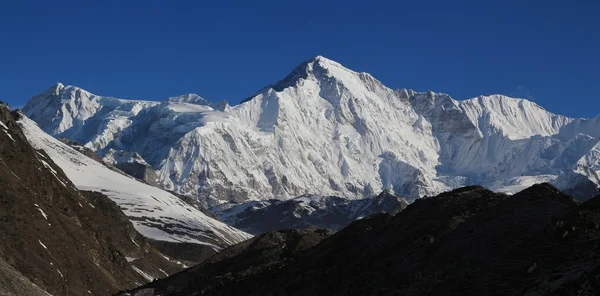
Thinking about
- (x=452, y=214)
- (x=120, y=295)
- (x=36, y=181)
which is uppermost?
(x=36, y=181)

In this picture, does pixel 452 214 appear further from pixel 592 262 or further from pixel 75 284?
pixel 75 284

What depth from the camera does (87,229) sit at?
619ft

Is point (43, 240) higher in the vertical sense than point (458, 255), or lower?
higher

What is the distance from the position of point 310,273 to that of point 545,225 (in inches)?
1124

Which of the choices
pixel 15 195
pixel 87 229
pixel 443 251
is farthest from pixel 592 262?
pixel 87 229

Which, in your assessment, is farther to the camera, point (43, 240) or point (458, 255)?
point (43, 240)

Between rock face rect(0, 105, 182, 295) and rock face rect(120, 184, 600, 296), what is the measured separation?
2332cm

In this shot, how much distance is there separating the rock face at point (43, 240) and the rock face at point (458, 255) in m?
23.3

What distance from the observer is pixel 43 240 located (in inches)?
5586

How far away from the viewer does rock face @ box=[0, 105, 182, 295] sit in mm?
124938

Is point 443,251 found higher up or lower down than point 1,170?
lower down

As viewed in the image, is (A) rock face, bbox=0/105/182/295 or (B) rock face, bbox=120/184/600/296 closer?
(B) rock face, bbox=120/184/600/296

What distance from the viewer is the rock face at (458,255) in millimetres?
59062

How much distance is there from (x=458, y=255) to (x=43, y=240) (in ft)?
290
